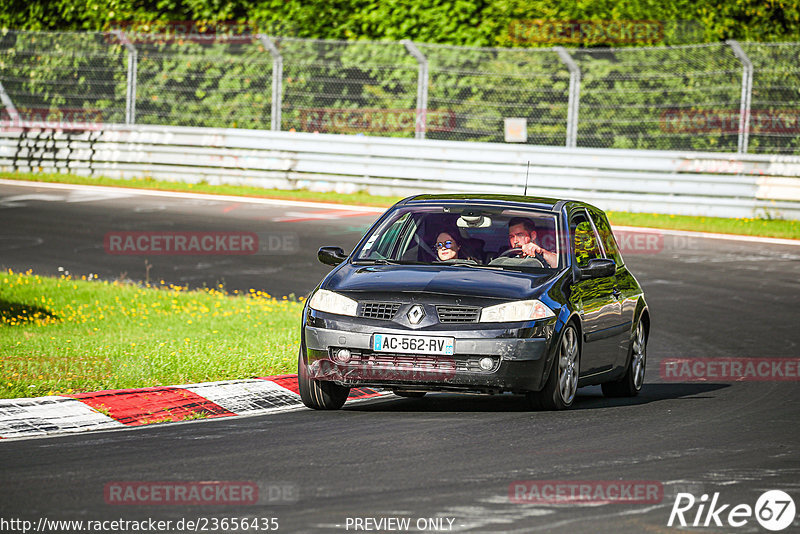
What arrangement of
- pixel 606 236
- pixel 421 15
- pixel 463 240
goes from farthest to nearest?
pixel 421 15, pixel 606 236, pixel 463 240

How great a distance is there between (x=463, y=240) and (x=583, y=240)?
→ 1.04 metres

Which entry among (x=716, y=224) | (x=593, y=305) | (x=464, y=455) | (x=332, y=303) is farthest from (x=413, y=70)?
(x=464, y=455)

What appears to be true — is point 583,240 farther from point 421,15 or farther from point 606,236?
point 421,15

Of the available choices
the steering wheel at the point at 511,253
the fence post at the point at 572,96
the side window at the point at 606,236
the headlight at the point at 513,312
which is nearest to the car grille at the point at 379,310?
the headlight at the point at 513,312

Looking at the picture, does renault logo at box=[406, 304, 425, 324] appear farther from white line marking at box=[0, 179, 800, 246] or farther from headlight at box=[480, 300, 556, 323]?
white line marking at box=[0, 179, 800, 246]

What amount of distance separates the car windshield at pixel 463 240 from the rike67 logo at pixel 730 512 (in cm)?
357

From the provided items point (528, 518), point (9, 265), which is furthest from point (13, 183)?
point (528, 518)

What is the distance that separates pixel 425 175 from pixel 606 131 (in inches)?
131

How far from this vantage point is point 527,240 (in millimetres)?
10539

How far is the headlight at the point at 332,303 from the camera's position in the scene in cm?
946

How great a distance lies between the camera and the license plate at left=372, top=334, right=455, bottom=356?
30.2ft

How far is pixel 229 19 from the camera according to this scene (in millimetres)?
32125

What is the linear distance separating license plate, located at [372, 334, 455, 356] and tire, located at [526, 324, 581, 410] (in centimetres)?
76

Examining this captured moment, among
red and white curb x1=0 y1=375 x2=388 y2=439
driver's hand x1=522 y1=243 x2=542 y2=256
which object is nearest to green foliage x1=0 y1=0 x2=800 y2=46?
driver's hand x1=522 y1=243 x2=542 y2=256
